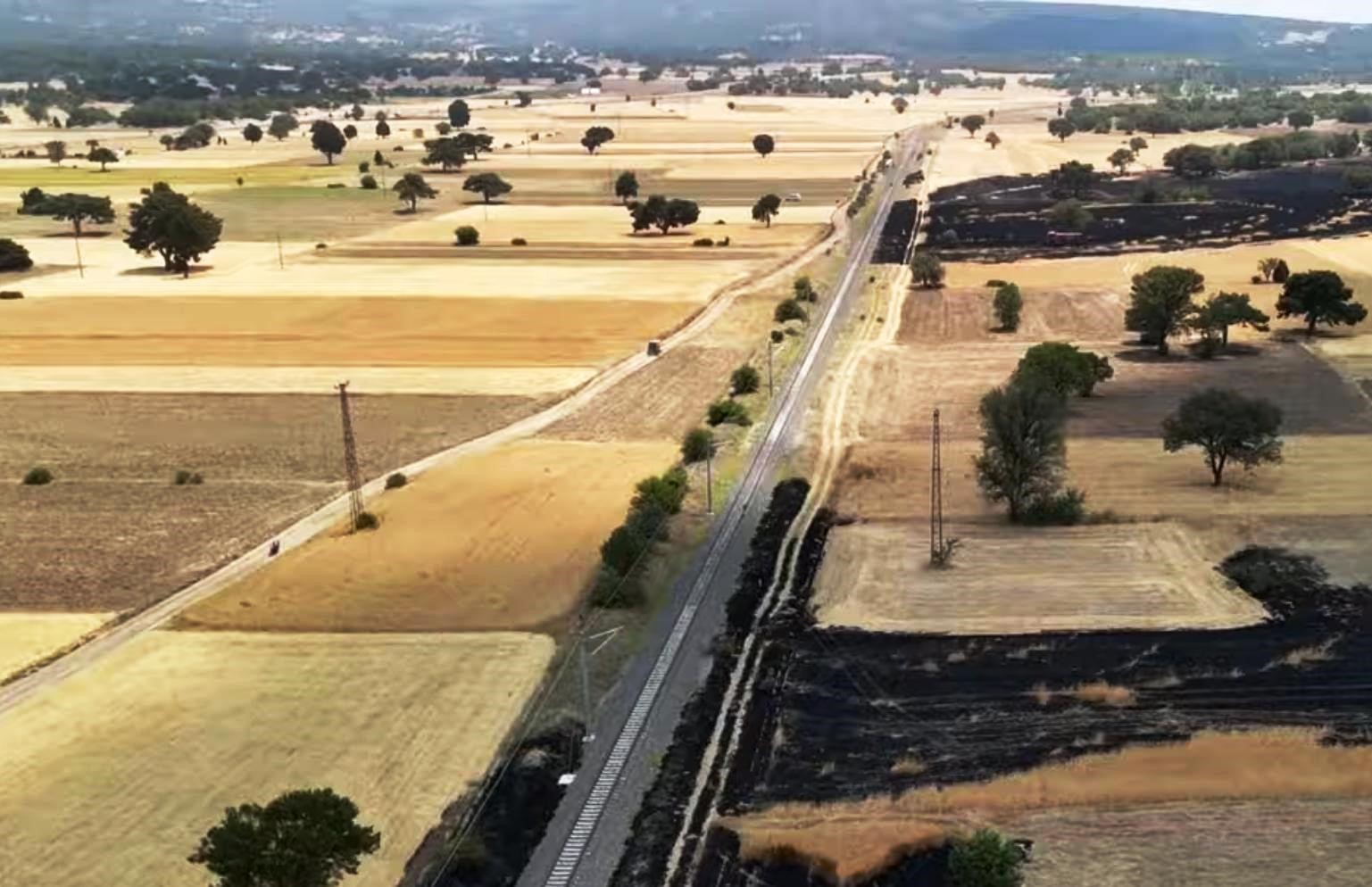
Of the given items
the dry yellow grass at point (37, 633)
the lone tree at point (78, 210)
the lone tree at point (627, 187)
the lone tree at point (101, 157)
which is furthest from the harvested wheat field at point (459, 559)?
the lone tree at point (101, 157)

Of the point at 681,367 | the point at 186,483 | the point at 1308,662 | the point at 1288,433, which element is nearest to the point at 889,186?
the point at 681,367

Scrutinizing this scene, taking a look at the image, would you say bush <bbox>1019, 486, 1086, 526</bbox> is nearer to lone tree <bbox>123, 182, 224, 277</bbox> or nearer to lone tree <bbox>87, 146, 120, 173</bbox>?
lone tree <bbox>123, 182, 224, 277</bbox>

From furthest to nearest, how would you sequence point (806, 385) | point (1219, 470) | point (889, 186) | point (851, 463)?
point (889, 186), point (806, 385), point (851, 463), point (1219, 470)

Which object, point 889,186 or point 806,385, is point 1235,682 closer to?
point 806,385

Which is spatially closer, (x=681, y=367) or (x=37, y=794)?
(x=37, y=794)

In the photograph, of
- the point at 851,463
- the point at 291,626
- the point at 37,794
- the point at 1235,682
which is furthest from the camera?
the point at 851,463

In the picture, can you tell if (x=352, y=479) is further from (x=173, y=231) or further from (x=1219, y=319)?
(x=173, y=231)

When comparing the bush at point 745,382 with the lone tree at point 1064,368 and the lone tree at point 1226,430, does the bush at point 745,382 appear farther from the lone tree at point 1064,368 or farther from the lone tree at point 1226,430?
the lone tree at point 1226,430
